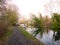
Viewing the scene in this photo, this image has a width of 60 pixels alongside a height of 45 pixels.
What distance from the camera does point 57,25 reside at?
409cm

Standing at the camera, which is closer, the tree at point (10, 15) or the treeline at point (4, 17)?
the treeline at point (4, 17)

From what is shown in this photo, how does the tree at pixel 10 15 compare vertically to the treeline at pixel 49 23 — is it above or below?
below

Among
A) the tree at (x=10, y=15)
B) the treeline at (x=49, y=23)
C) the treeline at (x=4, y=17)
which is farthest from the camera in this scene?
the tree at (x=10, y=15)

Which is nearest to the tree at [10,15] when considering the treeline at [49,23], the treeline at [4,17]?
the treeline at [4,17]

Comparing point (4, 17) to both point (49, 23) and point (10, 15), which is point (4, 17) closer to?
point (10, 15)

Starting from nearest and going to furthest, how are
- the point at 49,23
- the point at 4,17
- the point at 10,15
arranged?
the point at 49,23 → the point at 4,17 → the point at 10,15

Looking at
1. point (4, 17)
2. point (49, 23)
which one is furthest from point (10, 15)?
point (49, 23)

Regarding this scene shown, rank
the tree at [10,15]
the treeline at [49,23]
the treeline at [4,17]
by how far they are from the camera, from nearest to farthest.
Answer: the treeline at [49,23], the treeline at [4,17], the tree at [10,15]

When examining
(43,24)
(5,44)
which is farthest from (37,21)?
(5,44)

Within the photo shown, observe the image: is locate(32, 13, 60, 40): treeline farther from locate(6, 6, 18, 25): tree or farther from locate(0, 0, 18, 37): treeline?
locate(6, 6, 18, 25): tree

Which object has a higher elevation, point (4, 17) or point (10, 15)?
point (4, 17)

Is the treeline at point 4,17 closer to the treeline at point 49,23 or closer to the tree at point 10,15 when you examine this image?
the tree at point 10,15

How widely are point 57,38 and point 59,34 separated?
32 cm

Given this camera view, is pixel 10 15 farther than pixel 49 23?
Yes
